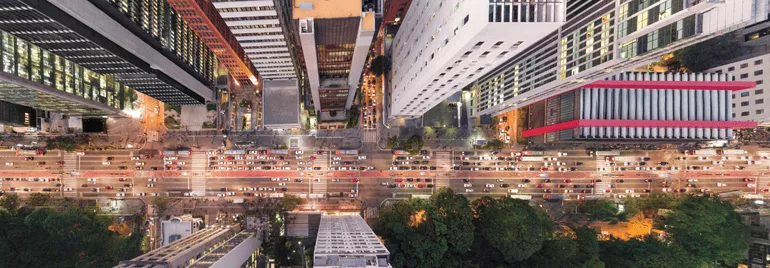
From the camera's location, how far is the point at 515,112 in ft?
235

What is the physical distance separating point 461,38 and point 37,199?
97.3m

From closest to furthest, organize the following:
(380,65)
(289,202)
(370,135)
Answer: (380,65) < (289,202) < (370,135)

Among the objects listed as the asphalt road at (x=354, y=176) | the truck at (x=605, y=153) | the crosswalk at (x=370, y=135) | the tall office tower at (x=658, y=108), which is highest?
the tall office tower at (x=658, y=108)

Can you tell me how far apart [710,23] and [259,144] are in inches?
3125

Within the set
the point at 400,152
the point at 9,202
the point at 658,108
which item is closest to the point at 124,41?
the point at 400,152

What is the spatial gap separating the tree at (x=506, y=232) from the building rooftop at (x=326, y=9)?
148 feet

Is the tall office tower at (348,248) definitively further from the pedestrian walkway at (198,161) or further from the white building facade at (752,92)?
the white building facade at (752,92)

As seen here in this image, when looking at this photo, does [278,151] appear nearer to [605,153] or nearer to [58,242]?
[58,242]

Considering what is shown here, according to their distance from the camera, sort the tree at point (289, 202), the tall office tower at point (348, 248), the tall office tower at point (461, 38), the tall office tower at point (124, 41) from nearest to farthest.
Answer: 1. the tall office tower at point (461, 38)
2. the tall office tower at point (124, 41)
3. the tall office tower at point (348, 248)
4. the tree at point (289, 202)

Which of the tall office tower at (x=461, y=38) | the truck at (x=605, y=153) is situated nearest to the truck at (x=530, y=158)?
the truck at (x=605, y=153)

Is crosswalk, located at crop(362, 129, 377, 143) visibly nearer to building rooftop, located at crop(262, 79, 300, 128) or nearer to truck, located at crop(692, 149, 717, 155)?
building rooftop, located at crop(262, 79, 300, 128)

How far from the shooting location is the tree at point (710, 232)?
189 feet

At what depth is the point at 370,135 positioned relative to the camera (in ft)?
238

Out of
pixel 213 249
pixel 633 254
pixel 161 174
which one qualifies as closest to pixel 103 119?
pixel 161 174
